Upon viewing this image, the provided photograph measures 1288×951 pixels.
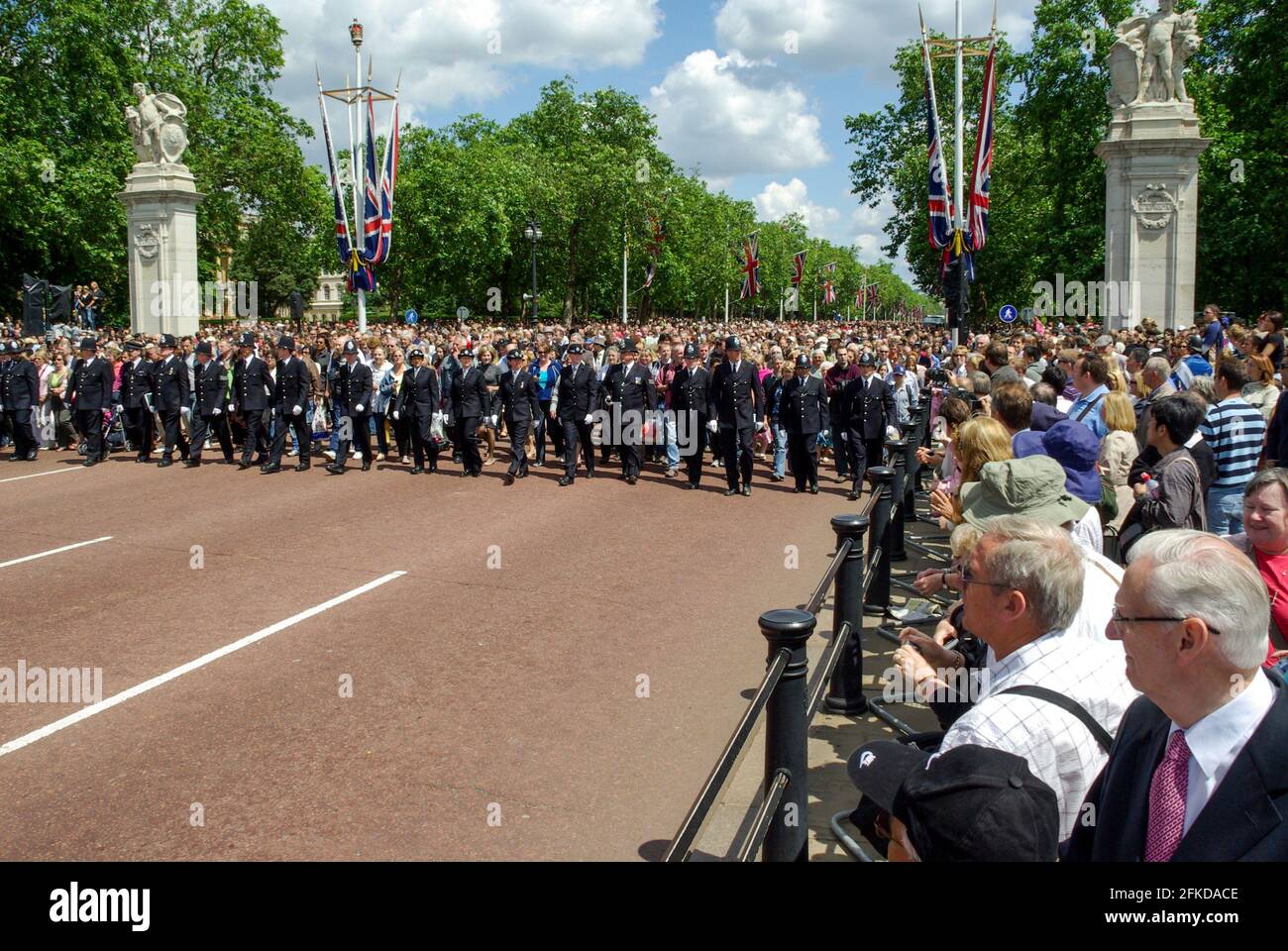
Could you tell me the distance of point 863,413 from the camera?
1487 centimetres

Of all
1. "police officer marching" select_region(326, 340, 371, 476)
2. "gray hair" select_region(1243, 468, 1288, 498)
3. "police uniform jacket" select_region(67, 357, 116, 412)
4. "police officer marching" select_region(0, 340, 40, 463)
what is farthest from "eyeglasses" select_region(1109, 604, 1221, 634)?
"police officer marching" select_region(0, 340, 40, 463)

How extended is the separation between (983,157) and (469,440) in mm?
12373

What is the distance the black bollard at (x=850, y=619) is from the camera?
614 centimetres

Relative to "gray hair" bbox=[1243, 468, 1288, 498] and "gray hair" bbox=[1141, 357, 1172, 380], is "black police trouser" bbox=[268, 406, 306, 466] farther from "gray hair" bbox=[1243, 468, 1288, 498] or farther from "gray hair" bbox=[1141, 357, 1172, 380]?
"gray hair" bbox=[1243, 468, 1288, 498]

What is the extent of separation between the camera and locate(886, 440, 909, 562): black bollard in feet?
27.6

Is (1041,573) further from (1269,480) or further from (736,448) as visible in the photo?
(736,448)

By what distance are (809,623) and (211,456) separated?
1621 centimetres

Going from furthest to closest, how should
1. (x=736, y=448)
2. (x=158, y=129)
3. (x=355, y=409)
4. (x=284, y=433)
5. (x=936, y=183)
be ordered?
1. (x=158, y=129)
2. (x=936, y=183)
3. (x=284, y=433)
4. (x=355, y=409)
5. (x=736, y=448)

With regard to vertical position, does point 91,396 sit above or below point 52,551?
above

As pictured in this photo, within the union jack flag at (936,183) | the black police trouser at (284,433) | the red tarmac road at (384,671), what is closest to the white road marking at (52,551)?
the red tarmac road at (384,671)

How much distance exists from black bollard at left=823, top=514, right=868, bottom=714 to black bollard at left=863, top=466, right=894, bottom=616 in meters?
1.12

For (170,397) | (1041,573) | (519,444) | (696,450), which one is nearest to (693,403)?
(696,450)

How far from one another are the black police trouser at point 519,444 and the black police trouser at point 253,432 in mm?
4212
